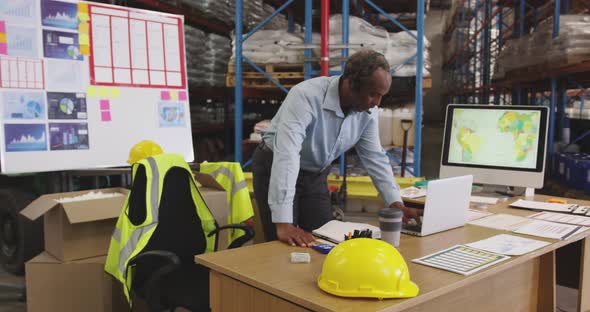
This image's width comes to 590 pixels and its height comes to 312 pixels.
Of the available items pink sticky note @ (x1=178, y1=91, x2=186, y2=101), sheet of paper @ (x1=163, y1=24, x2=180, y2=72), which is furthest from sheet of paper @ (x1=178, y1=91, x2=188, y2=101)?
sheet of paper @ (x1=163, y1=24, x2=180, y2=72)

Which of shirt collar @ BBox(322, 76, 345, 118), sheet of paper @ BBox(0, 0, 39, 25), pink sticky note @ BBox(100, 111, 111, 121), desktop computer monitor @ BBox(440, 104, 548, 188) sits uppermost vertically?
sheet of paper @ BBox(0, 0, 39, 25)

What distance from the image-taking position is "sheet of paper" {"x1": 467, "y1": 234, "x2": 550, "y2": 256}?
2.18 m

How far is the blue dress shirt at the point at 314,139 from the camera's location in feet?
8.01

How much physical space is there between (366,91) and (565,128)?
6717mm

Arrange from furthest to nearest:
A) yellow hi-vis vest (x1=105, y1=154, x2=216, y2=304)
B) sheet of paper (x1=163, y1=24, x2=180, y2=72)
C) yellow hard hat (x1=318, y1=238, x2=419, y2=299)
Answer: sheet of paper (x1=163, y1=24, x2=180, y2=72) → yellow hi-vis vest (x1=105, y1=154, x2=216, y2=304) → yellow hard hat (x1=318, y1=238, x2=419, y2=299)

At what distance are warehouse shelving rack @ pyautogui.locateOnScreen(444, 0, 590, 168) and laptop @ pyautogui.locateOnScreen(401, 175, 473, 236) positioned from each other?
4.51m

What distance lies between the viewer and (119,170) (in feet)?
13.1

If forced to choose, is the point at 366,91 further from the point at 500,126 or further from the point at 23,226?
the point at 23,226

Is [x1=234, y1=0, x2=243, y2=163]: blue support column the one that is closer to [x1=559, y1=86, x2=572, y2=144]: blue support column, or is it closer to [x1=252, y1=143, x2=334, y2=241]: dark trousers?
[x1=252, y1=143, x2=334, y2=241]: dark trousers

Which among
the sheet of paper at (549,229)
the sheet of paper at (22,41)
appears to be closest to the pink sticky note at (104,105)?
the sheet of paper at (22,41)

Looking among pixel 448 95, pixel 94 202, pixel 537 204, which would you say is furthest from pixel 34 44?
pixel 448 95

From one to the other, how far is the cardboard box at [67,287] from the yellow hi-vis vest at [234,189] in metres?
0.82

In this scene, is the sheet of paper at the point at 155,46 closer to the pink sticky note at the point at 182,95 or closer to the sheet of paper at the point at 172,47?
the sheet of paper at the point at 172,47

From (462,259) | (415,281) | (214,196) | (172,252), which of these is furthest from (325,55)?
(415,281)
